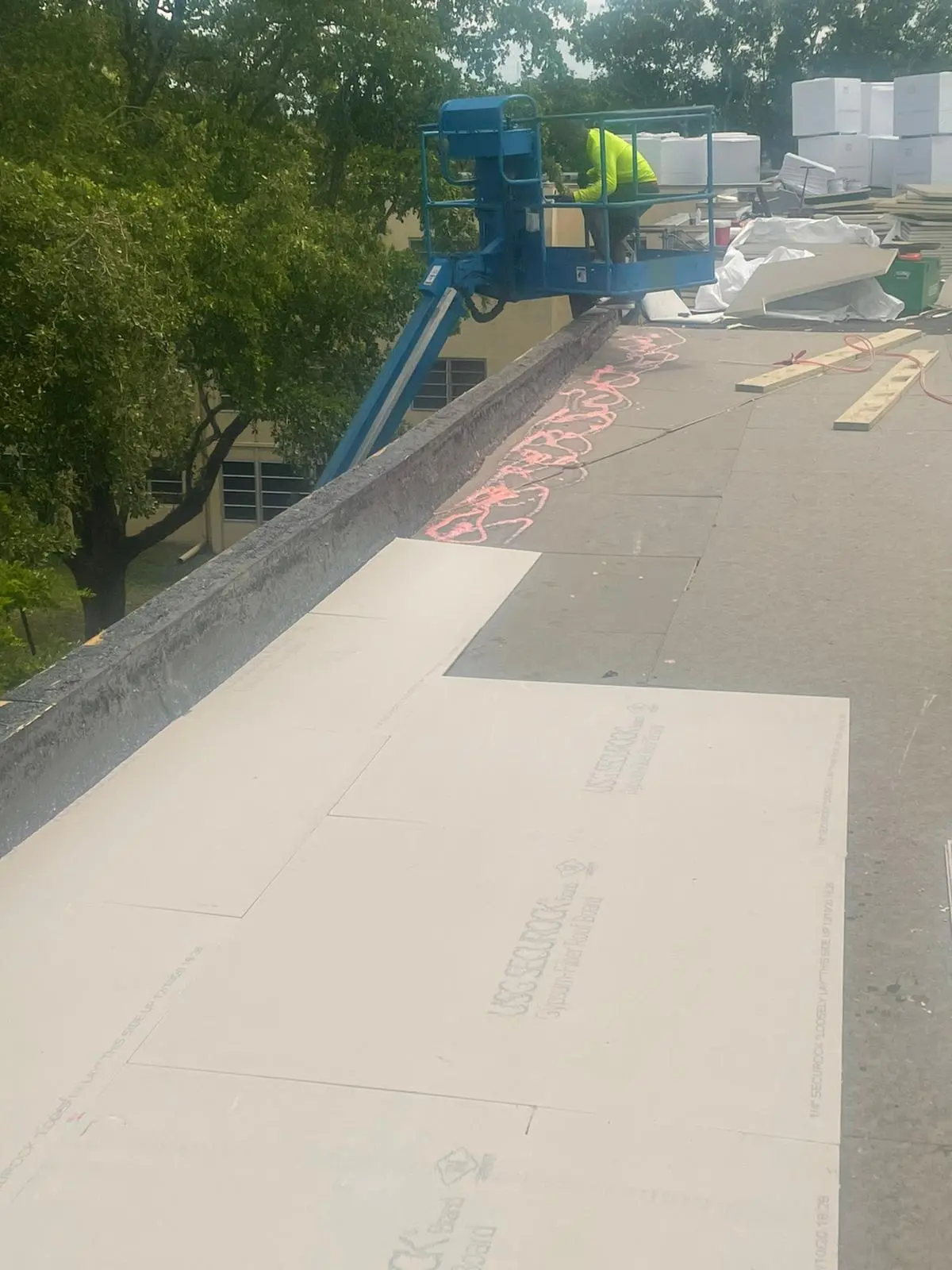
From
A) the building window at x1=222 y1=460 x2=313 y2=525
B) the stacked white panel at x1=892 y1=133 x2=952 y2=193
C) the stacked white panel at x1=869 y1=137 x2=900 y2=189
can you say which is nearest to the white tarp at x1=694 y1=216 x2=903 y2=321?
the stacked white panel at x1=892 y1=133 x2=952 y2=193

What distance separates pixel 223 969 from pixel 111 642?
4.98ft

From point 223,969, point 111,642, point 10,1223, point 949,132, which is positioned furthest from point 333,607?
point 949,132

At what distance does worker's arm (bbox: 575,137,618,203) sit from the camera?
428 inches

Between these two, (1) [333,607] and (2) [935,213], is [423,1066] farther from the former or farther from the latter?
(2) [935,213]

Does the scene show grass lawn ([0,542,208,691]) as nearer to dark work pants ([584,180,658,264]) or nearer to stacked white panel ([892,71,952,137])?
dark work pants ([584,180,658,264])

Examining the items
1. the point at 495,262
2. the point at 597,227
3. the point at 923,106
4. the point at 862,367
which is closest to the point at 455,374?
the point at 923,106

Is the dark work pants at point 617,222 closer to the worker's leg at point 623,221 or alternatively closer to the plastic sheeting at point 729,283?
the worker's leg at point 623,221

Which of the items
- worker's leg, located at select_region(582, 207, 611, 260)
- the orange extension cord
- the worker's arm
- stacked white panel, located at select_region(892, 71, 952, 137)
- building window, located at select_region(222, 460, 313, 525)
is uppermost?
stacked white panel, located at select_region(892, 71, 952, 137)

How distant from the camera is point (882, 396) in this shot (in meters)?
8.98

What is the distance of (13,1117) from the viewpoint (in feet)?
8.68

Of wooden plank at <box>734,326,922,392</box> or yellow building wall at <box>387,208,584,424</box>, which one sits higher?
wooden plank at <box>734,326,922,392</box>

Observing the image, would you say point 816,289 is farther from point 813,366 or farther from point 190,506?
point 190,506

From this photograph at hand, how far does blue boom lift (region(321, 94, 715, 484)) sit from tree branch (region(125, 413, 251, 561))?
7187 mm

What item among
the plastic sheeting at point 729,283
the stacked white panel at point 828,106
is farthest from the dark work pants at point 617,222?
the stacked white panel at point 828,106
